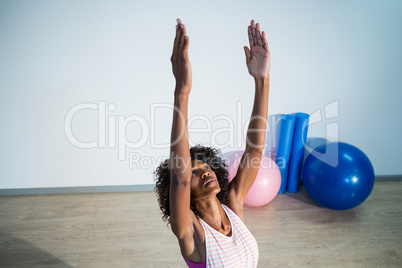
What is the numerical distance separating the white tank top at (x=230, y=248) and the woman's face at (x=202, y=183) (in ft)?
0.35

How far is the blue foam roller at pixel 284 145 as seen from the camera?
122 inches

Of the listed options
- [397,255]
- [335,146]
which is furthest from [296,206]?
[397,255]

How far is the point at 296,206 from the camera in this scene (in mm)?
3100

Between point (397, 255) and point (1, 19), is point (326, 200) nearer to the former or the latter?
point (397, 255)

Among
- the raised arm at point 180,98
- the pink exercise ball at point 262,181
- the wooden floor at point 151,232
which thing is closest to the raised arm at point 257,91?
the raised arm at point 180,98

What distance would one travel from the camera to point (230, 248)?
1.31 metres

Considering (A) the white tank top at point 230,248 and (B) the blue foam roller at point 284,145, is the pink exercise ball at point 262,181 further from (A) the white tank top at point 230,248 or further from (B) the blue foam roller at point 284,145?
(A) the white tank top at point 230,248

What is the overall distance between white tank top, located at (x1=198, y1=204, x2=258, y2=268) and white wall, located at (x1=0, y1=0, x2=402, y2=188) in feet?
6.40

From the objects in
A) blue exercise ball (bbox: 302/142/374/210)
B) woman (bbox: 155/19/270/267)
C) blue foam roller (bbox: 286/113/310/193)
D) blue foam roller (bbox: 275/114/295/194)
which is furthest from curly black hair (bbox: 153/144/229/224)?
blue foam roller (bbox: 286/113/310/193)

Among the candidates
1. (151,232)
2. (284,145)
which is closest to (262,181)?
(284,145)

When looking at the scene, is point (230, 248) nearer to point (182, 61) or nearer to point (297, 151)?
point (182, 61)

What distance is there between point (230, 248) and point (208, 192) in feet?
0.69

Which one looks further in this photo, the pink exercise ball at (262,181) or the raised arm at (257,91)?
the pink exercise ball at (262,181)

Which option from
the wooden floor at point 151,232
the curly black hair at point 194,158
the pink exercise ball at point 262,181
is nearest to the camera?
the curly black hair at point 194,158
